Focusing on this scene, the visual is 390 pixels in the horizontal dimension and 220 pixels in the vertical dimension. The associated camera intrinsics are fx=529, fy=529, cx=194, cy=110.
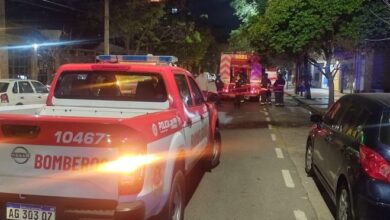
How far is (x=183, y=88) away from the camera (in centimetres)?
743

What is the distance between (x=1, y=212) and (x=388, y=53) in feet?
93.6

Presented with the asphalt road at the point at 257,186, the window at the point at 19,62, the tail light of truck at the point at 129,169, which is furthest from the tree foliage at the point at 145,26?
the tail light of truck at the point at 129,169

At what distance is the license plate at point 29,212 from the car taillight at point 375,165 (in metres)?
3.01

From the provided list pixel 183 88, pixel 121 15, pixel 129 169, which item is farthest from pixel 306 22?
pixel 129 169

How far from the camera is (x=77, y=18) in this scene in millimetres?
30344

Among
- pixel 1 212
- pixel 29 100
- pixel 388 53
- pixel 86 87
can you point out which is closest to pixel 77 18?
pixel 29 100

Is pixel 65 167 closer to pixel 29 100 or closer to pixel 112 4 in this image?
pixel 29 100

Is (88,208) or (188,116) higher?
(188,116)

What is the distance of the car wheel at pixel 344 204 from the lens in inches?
221

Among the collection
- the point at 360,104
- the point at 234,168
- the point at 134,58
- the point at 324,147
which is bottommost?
the point at 234,168

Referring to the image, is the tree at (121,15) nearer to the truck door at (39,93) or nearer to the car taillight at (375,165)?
the truck door at (39,93)

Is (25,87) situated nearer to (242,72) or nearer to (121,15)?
(121,15)

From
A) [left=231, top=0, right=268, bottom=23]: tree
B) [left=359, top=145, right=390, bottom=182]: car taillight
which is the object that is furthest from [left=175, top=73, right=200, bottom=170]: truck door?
[left=231, top=0, right=268, bottom=23]: tree

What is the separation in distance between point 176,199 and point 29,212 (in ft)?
5.31
